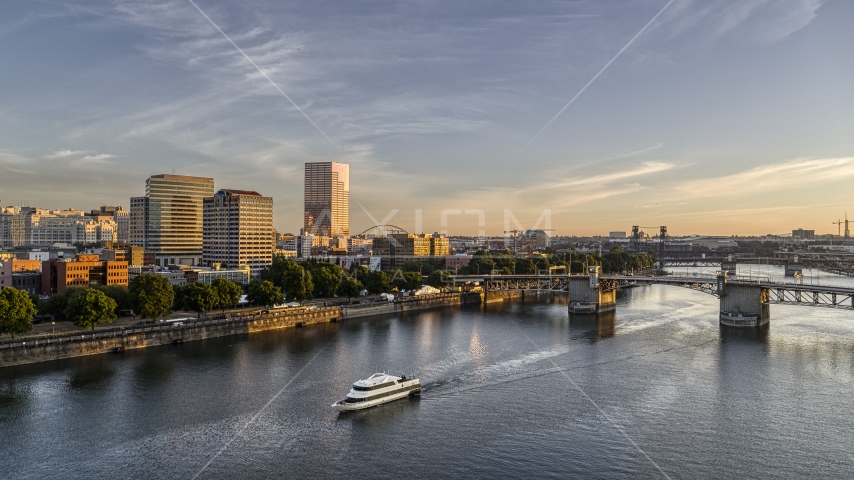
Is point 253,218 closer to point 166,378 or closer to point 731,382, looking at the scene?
point 166,378

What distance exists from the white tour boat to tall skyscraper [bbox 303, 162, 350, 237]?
143m

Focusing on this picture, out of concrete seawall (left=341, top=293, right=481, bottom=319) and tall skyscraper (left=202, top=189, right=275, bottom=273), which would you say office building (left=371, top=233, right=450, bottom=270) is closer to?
tall skyscraper (left=202, top=189, right=275, bottom=273)

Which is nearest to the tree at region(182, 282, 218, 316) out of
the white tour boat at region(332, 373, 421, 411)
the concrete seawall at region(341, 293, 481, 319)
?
the concrete seawall at region(341, 293, 481, 319)

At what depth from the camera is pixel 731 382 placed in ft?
77.8

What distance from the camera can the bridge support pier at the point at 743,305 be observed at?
37.4 meters

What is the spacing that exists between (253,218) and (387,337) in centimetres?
4285

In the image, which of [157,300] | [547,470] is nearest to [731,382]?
[547,470]

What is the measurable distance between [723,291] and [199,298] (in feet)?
107

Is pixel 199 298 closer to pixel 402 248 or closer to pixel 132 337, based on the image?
pixel 132 337

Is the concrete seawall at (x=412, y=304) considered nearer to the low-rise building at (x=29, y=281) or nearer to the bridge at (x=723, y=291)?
the bridge at (x=723, y=291)

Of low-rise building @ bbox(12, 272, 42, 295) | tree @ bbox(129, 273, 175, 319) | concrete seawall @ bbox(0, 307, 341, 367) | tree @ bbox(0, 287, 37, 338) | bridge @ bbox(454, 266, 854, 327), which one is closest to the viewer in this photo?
concrete seawall @ bbox(0, 307, 341, 367)

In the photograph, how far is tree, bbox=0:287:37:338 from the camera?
2709cm

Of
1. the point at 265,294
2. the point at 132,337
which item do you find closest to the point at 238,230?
the point at 265,294

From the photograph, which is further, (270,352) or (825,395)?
(270,352)
